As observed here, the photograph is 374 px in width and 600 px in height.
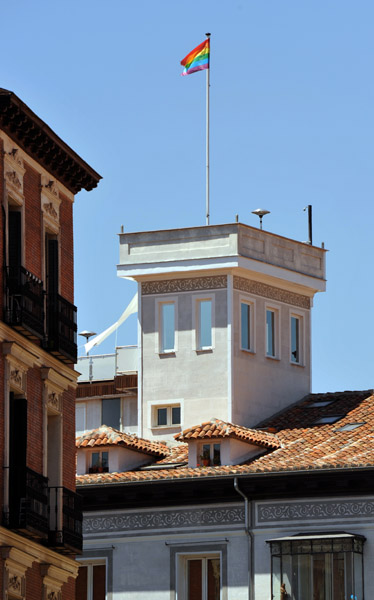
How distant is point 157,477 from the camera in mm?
53594

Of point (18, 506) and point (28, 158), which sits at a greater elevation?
point (28, 158)

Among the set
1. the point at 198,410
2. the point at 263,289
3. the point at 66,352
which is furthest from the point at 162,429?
the point at 66,352

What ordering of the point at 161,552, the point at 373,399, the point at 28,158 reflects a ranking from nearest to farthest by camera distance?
the point at 28,158 → the point at 161,552 → the point at 373,399

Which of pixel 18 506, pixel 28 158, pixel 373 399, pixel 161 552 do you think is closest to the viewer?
pixel 18 506

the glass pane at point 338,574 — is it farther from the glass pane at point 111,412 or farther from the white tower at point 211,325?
the glass pane at point 111,412

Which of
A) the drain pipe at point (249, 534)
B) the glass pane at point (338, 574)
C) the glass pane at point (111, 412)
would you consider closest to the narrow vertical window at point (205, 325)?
the glass pane at point (111, 412)

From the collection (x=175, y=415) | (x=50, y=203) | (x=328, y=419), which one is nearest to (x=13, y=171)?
(x=50, y=203)

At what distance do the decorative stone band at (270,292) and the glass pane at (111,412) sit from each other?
7809mm

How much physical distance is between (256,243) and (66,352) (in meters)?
21.7

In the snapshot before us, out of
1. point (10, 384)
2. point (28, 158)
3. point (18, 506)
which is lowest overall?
point (18, 506)

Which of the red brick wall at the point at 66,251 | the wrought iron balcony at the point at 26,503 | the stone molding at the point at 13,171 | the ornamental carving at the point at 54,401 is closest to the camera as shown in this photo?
the wrought iron balcony at the point at 26,503

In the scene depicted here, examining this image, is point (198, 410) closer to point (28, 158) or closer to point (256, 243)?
point (256, 243)

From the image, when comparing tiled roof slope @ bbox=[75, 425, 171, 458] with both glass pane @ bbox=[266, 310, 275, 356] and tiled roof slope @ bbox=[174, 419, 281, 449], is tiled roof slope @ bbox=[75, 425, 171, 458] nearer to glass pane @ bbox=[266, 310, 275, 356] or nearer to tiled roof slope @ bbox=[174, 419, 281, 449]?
tiled roof slope @ bbox=[174, 419, 281, 449]

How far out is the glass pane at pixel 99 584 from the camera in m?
53.3
